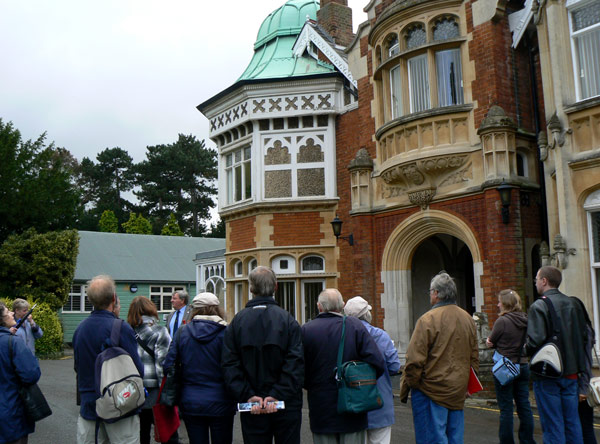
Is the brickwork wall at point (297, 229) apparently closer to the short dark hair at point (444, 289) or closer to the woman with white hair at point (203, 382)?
the short dark hair at point (444, 289)

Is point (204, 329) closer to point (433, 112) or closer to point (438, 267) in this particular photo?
point (433, 112)

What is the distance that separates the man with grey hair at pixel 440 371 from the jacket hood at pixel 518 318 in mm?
1817

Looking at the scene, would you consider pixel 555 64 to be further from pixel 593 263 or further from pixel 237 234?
pixel 237 234

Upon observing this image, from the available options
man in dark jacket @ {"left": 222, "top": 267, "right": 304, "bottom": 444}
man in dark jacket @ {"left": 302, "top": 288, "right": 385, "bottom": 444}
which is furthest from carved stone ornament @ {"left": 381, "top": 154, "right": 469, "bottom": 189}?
man in dark jacket @ {"left": 222, "top": 267, "right": 304, "bottom": 444}

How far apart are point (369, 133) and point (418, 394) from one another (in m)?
10.4

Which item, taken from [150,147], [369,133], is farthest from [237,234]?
[150,147]

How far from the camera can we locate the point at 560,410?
5422 millimetres

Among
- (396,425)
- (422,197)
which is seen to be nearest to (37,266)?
(422,197)

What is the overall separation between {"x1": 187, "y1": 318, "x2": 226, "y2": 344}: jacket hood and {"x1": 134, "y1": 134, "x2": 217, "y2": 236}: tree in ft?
180

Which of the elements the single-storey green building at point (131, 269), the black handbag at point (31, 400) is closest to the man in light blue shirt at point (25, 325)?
the black handbag at point (31, 400)

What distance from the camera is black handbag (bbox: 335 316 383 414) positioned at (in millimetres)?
4309

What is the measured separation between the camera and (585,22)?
10141 millimetres

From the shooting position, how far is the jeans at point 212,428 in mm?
4645

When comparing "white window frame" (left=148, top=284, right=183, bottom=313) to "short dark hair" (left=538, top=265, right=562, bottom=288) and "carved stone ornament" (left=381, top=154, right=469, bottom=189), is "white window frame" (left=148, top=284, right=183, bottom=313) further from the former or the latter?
"short dark hair" (left=538, top=265, right=562, bottom=288)
